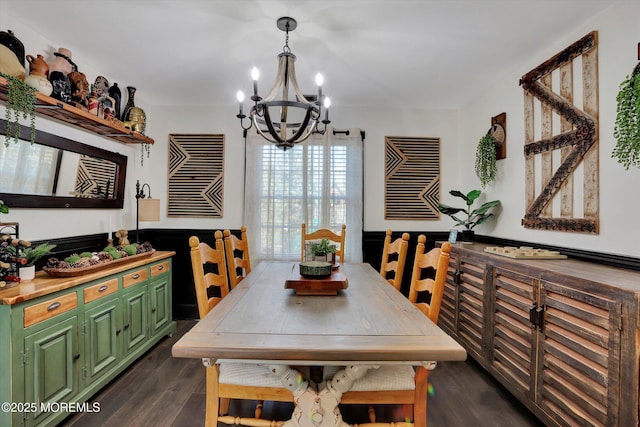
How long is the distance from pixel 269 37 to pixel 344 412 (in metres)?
2.76

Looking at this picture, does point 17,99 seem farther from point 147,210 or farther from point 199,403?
point 199,403

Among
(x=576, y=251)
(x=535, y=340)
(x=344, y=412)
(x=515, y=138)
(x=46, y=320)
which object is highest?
(x=515, y=138)

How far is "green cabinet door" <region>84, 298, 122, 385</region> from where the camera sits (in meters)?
2.26

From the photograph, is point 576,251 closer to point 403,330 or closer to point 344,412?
point 403,330

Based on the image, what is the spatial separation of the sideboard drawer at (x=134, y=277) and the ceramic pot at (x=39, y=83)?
145 cm

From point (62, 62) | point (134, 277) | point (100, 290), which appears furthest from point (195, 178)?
point (100, 290)

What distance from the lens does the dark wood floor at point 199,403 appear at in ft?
6.90

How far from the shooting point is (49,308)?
1.94m

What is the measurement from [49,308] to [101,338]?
567 millimetres

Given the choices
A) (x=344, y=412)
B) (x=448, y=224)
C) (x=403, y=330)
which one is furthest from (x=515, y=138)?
(x=344, y=412)

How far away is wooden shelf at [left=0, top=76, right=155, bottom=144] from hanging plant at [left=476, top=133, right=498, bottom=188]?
11.6 feet

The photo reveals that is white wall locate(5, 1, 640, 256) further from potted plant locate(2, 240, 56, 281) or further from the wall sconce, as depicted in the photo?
potted plant locate(2, 240, 56, 281)

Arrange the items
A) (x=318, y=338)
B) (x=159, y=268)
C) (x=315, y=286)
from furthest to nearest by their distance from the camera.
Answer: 1. (x=159, y=268)
2. (x=315, y=286)
3. (x=318, y=338)

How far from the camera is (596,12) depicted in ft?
7.16
